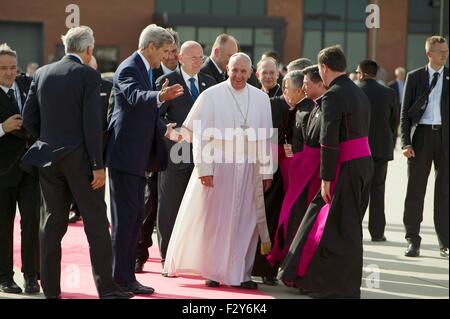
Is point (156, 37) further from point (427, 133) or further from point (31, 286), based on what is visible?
point (427, 133)

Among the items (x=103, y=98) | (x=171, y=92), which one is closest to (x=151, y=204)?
(x=103, y=98)

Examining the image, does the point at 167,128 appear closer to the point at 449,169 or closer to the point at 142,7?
the point at 449,169

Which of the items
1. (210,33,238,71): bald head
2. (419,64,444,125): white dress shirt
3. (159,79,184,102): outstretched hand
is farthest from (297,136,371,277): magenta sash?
(210,33,238,71): bald head

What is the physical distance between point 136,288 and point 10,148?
1573 mm

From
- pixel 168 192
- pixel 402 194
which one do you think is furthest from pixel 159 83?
pixel 402 194

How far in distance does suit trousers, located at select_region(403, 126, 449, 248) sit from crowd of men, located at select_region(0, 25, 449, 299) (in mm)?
1915

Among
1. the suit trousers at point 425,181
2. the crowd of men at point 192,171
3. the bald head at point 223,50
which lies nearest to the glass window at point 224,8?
the bald head at point 223,50

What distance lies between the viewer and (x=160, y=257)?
970cm

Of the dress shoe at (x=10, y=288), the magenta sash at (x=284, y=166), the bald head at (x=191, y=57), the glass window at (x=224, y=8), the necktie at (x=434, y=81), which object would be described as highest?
the glass window at (x=224, y=8)

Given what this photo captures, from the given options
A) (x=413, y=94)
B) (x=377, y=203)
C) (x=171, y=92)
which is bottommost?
(x=377, y=203)

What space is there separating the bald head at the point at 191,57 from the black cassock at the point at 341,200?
219cm

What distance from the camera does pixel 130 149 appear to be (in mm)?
Result: 7469

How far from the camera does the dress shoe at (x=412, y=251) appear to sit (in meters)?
9.82

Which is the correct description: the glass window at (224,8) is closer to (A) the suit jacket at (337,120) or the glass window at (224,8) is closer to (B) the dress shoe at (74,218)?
(B) the dress shoe at (74,218)
